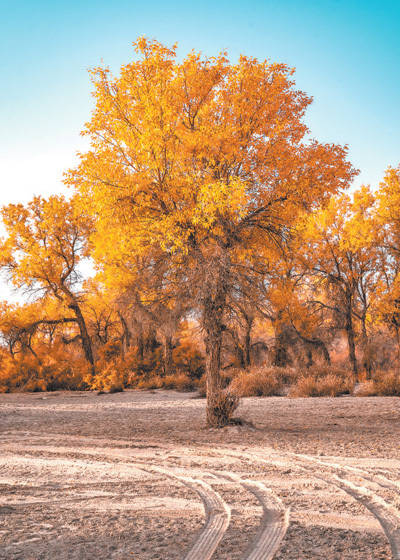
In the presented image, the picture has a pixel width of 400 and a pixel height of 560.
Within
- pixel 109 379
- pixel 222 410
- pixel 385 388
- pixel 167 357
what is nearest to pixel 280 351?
pixel 167 357

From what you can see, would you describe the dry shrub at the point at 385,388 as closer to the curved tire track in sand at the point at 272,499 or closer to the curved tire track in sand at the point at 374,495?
the curved tire track in sand at the point at 272,499

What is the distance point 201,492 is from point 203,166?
7.35 m

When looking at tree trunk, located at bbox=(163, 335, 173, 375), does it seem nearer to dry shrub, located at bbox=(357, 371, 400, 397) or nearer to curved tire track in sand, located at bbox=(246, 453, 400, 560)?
dry shrub, located at bbox=(357, 371, 400, 397)

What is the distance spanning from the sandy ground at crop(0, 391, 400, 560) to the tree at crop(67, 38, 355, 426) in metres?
2.77

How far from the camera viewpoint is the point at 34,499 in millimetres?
5301

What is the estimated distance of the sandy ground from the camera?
12.8 feet

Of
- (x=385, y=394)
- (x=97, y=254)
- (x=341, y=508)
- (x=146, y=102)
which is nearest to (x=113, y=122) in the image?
(x=146, y=102)

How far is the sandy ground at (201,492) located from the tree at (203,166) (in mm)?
2770

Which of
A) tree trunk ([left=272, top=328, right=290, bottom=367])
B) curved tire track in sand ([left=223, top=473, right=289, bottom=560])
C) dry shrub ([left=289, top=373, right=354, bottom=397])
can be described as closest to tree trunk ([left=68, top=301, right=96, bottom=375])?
tree trunk ([left=272, top=328, right=290, bottom=367])

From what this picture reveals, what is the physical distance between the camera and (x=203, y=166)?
1110 cm

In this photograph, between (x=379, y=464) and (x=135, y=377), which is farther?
(x=135, y=377)

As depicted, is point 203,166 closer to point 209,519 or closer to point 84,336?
point 209,519

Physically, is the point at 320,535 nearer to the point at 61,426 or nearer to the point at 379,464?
the point at 379,464

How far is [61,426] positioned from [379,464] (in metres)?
7.73
